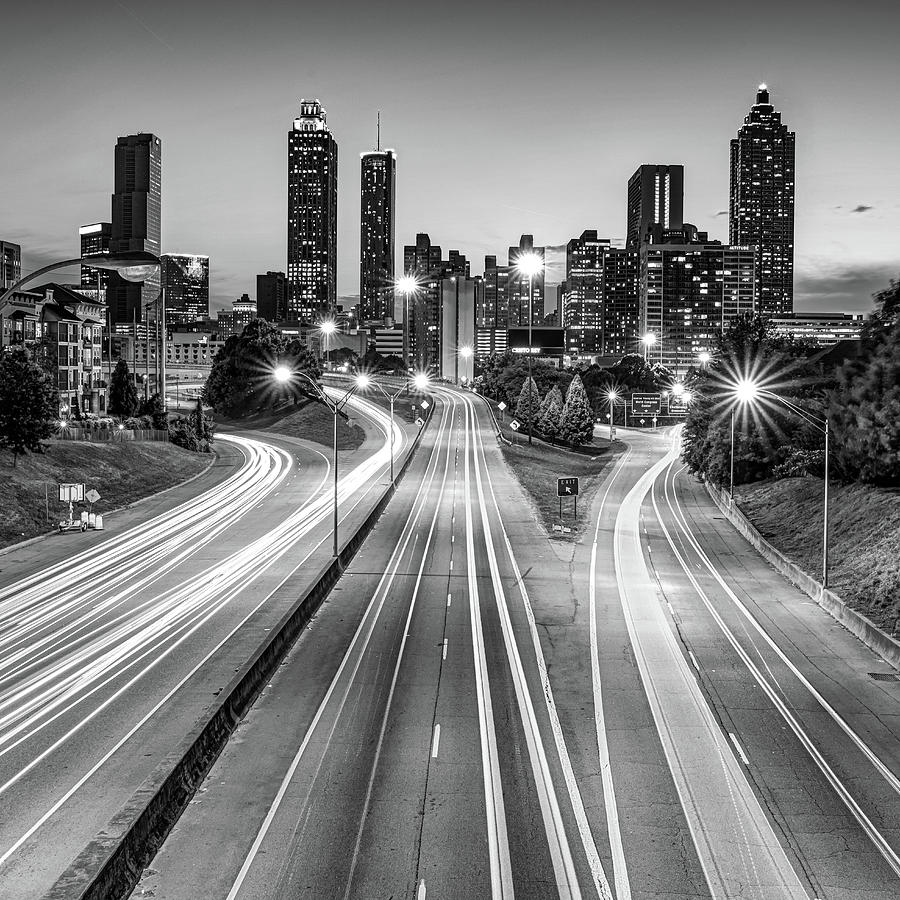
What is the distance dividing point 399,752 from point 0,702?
9.87 m

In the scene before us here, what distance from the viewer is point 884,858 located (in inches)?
584

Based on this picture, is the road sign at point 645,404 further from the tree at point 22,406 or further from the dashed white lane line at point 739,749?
the dashed white lane line at point 739,749

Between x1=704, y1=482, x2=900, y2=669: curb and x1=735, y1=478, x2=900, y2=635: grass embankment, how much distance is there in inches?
23.1

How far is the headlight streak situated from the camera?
22188 mm

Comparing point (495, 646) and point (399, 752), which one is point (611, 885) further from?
point (495, 646)

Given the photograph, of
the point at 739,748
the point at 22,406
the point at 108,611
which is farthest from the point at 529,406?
the point at 739,748

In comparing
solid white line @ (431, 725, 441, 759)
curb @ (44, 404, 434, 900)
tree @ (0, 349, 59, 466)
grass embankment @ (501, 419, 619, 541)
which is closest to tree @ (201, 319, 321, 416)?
grass embankment @ (501, 419, 619, 541)

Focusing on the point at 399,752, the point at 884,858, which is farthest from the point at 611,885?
the point at 399,752

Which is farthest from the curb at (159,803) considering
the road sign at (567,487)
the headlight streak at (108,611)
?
the road sign at (567,487)

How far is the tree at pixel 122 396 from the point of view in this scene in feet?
306

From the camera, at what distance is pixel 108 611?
1221 inches

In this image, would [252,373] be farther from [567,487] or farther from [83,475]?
[567,487]

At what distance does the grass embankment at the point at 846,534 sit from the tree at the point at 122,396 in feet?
200

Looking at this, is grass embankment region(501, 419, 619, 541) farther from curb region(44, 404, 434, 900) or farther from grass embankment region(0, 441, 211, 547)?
curb region(44, 404, 434, 900)
